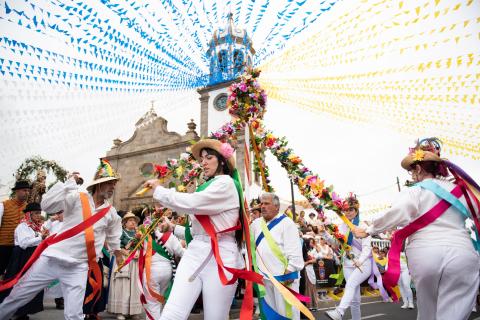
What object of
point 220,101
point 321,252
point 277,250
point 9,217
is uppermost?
point 220,101

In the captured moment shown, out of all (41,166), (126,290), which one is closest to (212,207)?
(126,290)

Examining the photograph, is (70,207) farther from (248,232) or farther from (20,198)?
(20,198)

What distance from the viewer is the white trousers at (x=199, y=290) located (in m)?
2.55

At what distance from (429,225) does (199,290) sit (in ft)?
7.22

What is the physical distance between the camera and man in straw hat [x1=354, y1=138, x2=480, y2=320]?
2.91 metres

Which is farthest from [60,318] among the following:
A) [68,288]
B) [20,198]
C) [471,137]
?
[471,137]

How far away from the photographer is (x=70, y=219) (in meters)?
3.65

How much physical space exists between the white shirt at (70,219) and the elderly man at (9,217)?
8.67 feet

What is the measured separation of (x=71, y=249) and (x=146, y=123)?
24818 millimetres

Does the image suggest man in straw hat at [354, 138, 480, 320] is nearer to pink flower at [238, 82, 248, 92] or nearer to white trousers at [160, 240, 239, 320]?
white trousers at [160, 240, 239, 320]

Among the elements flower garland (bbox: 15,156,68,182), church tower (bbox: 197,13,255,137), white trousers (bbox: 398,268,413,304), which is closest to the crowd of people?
church tower (bbox: 197,13,255,137)

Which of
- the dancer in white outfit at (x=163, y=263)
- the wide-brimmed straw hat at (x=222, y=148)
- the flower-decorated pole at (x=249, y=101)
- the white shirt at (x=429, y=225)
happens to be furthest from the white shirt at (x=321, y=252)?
the wide-brimmed straw hat at (x=222, y=148)

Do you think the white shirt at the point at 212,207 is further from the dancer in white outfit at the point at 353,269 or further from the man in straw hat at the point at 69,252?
the dancer in white outfit at the point at 353,269

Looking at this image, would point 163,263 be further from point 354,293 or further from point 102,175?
point 354,293
